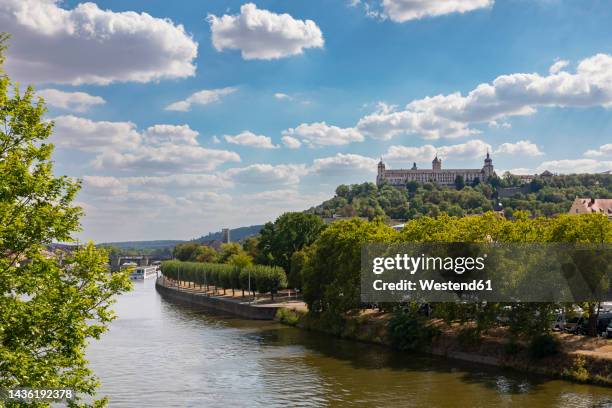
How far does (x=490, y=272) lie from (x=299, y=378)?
17.6m

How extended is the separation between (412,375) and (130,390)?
19781 millimetres

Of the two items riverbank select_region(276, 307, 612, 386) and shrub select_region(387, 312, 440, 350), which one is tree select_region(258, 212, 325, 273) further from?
shrub select_region(387, 312, 440, 350)

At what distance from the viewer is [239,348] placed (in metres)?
63.6

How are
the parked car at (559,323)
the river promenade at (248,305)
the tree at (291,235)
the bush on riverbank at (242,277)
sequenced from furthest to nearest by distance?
the tree at (291,235) < the bush on riverbank at (242,277) < the river promenade at (248,305) < the parked car at (559,323)

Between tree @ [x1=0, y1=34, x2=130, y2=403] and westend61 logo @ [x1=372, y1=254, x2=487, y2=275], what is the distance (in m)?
38.9

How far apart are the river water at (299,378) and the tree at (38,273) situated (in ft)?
70.1

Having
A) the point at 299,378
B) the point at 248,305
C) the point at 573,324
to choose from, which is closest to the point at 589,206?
the point at 248,305

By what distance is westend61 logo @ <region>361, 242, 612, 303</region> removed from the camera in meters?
47.8

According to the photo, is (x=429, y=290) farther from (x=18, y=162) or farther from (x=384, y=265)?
(x=18, y=162)

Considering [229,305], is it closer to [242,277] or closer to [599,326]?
[242,277]

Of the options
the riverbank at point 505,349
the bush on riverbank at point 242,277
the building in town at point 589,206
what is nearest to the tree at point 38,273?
the riverbank at point 505,349

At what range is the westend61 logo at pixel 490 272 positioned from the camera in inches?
1881

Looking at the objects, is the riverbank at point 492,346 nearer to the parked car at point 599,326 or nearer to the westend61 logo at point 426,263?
the parked car at point 599,326

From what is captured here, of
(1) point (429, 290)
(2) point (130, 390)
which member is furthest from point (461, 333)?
(2) point (130, 390)
